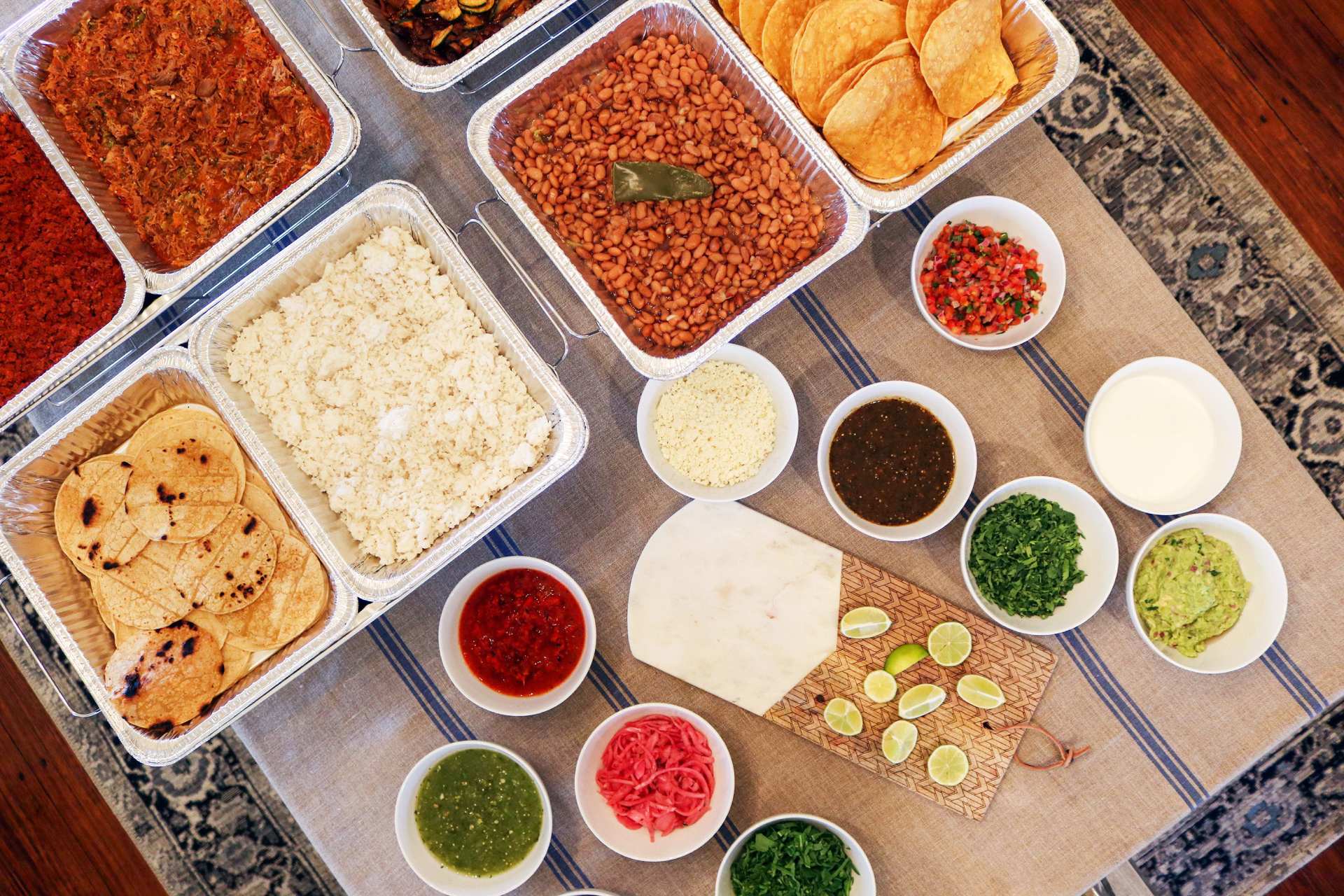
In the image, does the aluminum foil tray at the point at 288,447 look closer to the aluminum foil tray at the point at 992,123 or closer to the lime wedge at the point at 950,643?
the aluminum foil tray at the point at 992,123

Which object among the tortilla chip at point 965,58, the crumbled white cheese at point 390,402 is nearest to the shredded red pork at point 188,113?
the crumbled white cheese at point 390,402

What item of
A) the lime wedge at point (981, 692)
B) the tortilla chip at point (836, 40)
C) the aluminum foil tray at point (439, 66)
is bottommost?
the lime wedge at point (981, 692)

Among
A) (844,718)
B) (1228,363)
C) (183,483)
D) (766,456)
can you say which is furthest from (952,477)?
(183,483)

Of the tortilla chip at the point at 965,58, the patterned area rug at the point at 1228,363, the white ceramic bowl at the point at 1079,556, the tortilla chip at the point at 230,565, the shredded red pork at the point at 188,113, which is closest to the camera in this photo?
the tortilla chip at the point at 965,58

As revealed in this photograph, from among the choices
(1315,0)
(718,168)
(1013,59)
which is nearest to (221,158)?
(718,168)

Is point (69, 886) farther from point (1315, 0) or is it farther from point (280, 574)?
point (1315, 0)

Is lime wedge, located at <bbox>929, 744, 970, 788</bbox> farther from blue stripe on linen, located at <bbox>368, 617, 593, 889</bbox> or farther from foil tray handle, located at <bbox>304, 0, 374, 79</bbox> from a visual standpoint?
foil tray handle, located at <bbox>304, 0, 374, 79</bbox>
